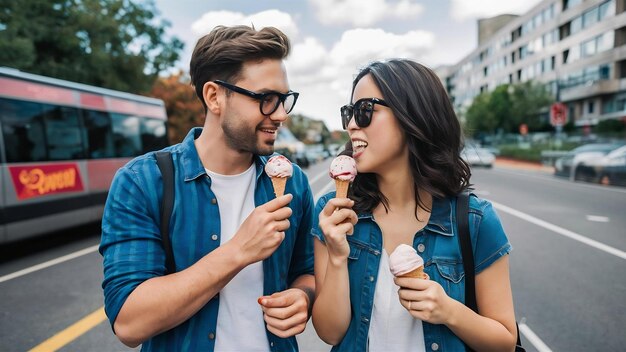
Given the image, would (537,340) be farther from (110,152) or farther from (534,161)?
(534,161)

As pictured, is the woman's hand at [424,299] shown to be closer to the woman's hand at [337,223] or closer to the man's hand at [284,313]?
the woman's hand at [337,223]

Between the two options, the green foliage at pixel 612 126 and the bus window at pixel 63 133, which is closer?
the bus window at pixel 63 133

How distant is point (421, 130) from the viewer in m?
1.89

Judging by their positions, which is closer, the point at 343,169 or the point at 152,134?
the point at 343,169

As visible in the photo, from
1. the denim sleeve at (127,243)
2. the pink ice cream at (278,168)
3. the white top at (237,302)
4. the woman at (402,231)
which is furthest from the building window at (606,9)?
the denim sleeve at (127,243)

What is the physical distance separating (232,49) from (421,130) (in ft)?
3.00

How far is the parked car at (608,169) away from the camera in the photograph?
16.0 meters

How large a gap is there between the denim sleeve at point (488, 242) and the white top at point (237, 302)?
92cm

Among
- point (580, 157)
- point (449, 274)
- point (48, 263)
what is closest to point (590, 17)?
point (580, 157)

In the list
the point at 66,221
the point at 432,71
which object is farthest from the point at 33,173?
the point at 432,71

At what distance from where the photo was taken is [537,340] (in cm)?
379

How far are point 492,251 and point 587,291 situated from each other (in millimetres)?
4399

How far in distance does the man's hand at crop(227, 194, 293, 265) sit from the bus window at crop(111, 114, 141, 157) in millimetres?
8822

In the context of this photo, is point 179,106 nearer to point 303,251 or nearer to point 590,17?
point 303,251
